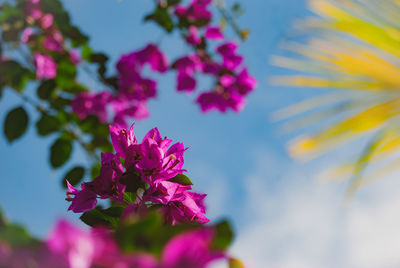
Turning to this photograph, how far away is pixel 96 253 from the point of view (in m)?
0.16

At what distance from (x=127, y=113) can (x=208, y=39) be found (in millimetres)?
521

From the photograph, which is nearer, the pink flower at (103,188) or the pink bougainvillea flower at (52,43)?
the pink flower at (103,188)

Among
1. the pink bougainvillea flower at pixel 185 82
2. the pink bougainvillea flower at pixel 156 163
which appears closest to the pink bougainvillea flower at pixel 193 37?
the pink bougainvillea flower at pixel 185 82

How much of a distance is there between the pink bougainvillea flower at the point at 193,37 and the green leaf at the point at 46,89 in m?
0.70

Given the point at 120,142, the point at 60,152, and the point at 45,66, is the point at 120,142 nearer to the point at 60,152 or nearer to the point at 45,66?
the point at 60,152

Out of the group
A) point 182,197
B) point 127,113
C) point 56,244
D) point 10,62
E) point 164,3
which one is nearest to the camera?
point 56,244

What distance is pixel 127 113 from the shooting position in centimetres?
165

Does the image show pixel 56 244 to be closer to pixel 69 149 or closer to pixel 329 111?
pixel 69 149

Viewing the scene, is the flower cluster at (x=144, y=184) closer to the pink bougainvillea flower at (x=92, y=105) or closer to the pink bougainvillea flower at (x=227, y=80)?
the pink bougainvillea flower at (x=92, y=105)

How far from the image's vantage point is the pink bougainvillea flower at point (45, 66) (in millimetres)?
1175

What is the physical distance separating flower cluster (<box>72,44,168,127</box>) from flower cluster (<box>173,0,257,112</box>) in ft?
0.43

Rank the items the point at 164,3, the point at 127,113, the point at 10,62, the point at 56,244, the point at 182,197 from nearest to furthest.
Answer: the point at 56,244
the point at 182,197
the point at 10,62
the point at 164,3
the point at 127,113

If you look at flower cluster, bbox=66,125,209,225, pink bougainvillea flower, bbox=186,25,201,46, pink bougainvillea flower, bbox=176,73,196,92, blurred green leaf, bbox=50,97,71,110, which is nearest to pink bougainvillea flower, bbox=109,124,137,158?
flower cluster, bbox=66,125,209,225

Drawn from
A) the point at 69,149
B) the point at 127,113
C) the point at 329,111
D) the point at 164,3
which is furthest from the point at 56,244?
the point at 127,113
